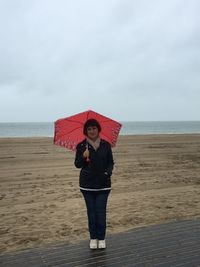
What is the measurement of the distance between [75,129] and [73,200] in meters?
4.11

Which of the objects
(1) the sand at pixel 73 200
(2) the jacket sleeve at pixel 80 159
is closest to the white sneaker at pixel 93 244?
(1) the sand at pixel 73 200

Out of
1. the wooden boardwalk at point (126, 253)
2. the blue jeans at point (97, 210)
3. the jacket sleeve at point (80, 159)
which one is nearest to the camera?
the wooden boardwalk at point (126, 253)

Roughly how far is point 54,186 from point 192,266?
6953mm

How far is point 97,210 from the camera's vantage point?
505 centimetres

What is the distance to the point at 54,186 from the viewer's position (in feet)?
35.8

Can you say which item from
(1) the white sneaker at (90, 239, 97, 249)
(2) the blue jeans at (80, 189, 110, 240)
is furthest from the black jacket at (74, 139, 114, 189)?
(1) the white sneaker at (90, 239, 97, 249)

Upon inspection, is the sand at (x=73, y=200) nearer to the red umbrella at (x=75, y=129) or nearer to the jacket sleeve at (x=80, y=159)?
the jacket sleeve at (x=80, y=159)

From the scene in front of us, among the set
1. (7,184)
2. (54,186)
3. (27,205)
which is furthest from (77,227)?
(7,184)

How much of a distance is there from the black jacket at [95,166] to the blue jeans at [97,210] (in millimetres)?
128

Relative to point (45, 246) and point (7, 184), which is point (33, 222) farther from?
point (7, 184)

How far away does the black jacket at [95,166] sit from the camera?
4895 millimetres

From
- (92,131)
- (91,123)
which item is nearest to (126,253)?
(92,131)

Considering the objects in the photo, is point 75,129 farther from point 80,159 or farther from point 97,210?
point 97,210

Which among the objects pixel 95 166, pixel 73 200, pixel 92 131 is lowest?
pixel 73 200
